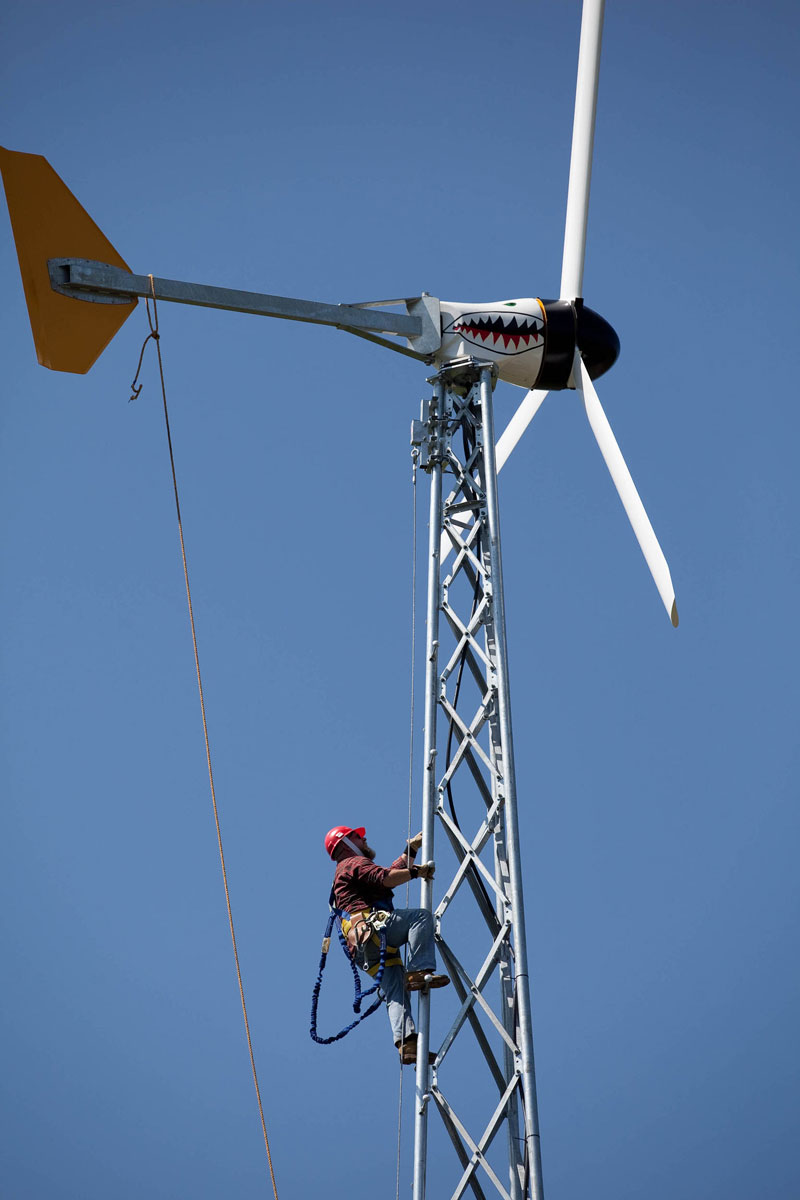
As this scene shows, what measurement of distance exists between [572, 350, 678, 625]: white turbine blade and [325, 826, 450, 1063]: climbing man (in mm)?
3208

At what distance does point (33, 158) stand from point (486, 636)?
5861 millimetres

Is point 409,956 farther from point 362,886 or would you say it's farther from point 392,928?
point 362,886

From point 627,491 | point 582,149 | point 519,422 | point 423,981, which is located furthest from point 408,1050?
point 582,149

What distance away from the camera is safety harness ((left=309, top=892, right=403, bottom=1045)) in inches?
508

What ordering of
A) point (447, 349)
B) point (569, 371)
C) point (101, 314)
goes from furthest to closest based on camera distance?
point (569, 371) < point (447, 349) < point (101, 314)

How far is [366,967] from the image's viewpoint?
13039mm

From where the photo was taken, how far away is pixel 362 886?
13180 mm

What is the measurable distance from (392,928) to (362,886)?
0.47 meters

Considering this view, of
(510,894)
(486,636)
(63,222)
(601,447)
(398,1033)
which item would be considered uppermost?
(63,222)

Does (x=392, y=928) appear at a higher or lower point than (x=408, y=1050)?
higher

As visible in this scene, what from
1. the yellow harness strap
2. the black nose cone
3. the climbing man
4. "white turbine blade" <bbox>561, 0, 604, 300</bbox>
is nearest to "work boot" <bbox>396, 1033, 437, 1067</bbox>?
the climbing man

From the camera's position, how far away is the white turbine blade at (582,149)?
16.7 metres

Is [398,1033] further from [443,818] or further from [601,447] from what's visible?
[601,447]

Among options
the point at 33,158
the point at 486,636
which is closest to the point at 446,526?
the point at 486,636
